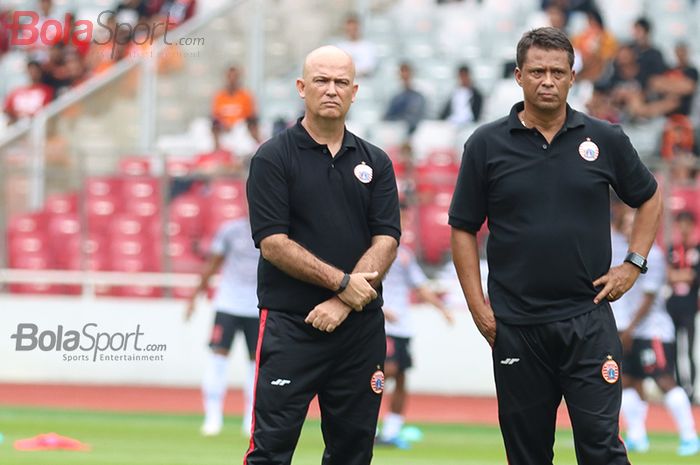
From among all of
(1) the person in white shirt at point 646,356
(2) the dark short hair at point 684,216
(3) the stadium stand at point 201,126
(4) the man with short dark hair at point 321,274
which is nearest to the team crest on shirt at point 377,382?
(4) the man with short dark hair at point 321,274

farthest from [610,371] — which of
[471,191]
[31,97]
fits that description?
[31,97]

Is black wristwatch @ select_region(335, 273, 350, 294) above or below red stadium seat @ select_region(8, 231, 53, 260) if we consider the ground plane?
above

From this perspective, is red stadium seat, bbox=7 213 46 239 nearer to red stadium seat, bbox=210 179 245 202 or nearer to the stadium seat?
the stadium seat

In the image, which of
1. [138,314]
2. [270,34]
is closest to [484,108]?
[270,34]

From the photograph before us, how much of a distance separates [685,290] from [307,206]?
434 inches

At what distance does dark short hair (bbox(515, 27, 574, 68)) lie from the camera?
721cm

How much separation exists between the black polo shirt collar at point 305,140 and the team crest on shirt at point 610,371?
5.31 ft

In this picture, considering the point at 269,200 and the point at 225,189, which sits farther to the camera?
the point at 225,189

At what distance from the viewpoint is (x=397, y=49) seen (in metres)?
24.2

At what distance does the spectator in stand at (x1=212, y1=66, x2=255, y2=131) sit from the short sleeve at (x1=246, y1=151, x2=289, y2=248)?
1378cm

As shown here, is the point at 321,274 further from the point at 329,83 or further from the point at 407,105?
the point at 407,105

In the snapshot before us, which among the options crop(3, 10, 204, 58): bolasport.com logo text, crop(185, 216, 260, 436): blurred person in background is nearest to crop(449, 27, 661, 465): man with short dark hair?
crop(185, 216, 260, 436): blurred person in background

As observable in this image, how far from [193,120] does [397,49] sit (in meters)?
4.07

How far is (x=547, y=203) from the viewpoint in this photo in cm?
729
